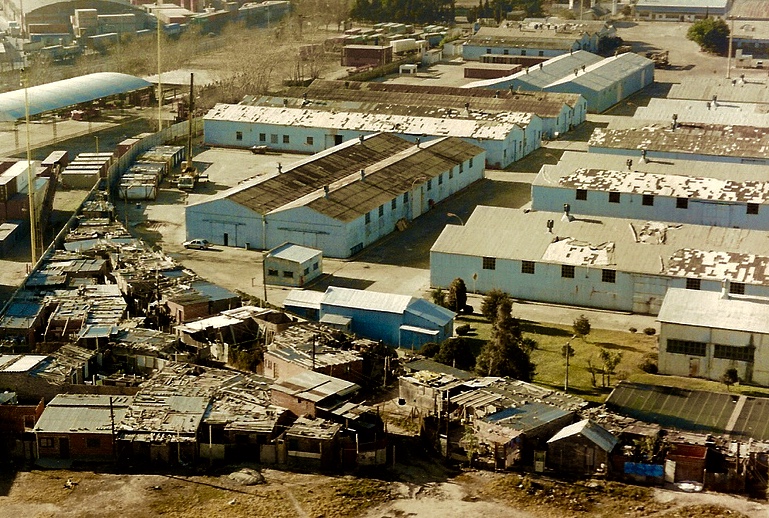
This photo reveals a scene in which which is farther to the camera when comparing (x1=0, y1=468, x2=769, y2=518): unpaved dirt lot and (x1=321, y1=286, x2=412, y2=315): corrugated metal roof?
(x1=321, y1=286, x2=412, y2=315): corrugated metal roof

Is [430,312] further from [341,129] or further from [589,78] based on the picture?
[589,78]

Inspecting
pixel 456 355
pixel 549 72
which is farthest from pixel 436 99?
pixel 456 355

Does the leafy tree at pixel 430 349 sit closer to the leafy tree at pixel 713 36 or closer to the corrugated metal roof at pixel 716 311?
the corrugated metal roof at pixel 716 311

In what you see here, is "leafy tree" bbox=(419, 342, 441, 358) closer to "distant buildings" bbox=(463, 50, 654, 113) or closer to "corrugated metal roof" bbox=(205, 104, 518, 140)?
"corrugated metal roof" bbox=(205, 104, 518, 140)

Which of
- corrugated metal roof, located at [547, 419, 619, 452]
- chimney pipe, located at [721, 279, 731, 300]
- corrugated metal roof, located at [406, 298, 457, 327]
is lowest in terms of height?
corrugated metal roof, located at [547, 419, 619, 452]

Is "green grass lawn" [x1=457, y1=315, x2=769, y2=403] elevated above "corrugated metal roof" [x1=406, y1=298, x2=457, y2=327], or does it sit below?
below

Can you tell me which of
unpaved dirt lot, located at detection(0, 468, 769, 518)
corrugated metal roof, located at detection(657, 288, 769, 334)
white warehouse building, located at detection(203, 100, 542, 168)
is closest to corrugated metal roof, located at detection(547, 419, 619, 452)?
unpaved dirt lot, located at detection(0, 468, 769, 518)
